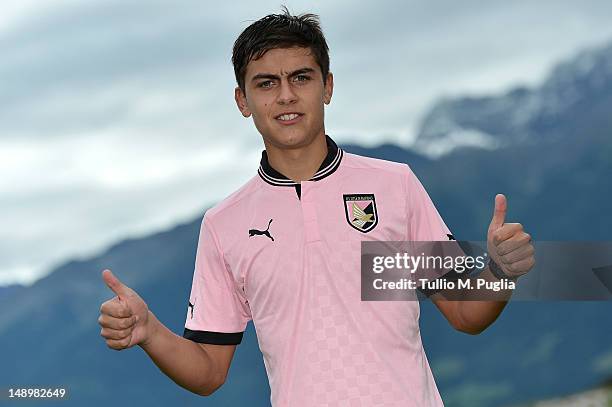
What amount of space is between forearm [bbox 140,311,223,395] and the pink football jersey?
4.2 inches

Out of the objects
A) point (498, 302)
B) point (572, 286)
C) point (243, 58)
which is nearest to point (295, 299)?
point (498, 302)

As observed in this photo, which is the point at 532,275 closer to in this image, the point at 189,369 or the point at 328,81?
the point at 328,81

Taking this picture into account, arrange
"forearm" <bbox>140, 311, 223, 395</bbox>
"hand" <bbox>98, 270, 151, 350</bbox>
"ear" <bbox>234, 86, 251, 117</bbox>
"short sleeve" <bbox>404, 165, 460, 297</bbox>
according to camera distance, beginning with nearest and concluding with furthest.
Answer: "hand" <bbox>98, 270, 151, 350</bbox> → "forearm" <bbox>140, 311, 223, 395</bbox> → "short sleeve" <bbox>404, 165, 460, 297</bbox> → "ear" <bbox>234, 86, 251, 117</bbox>

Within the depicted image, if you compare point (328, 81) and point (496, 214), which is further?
point (328, 81)

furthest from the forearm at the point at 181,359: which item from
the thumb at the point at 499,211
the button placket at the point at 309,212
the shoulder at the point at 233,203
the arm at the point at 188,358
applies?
the thumb at the point at 499,211

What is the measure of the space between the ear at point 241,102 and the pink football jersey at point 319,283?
0.70ft

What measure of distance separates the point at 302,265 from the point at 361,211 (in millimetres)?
314

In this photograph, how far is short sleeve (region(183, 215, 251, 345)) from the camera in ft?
12.9

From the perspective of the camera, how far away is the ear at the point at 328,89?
4044 millimetres

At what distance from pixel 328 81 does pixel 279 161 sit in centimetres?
43

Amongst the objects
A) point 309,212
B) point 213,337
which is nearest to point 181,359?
point 213,337

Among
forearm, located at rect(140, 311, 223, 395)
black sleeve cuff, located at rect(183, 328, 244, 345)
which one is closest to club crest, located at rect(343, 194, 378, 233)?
black sleeve cuff, located at rect(183, 328, 244, 345)

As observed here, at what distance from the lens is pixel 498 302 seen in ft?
12.3

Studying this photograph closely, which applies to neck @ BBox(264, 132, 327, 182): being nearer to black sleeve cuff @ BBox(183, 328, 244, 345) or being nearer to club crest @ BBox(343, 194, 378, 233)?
club crest @ BBox(343, 194, 378, 233)
